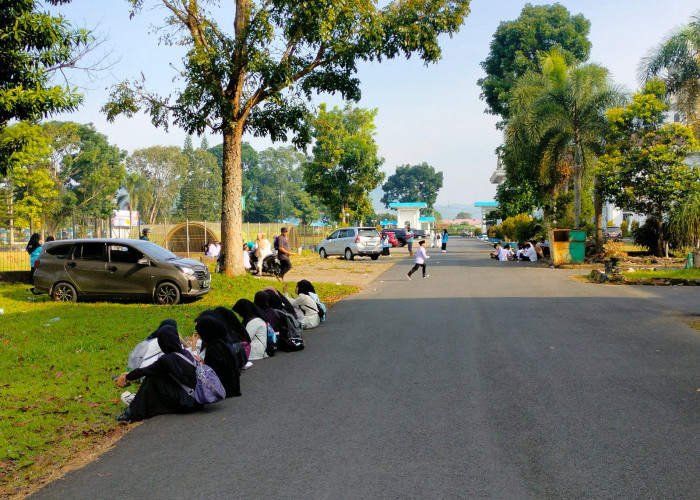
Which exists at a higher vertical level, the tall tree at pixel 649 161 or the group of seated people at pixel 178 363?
the tall tree at pixel 649 161

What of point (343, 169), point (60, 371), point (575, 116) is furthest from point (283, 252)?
point (343, 169)

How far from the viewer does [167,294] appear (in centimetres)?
1574

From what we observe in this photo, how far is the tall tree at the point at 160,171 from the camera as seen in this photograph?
284 feet

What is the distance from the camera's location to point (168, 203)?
91.3 meters

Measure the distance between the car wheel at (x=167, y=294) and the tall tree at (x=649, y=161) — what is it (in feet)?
63.8

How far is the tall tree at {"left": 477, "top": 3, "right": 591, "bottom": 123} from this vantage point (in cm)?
5350

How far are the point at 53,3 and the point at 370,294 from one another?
10.5m

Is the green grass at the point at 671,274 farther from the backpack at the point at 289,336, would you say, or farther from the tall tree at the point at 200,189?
the tall tree at the point at 200,189

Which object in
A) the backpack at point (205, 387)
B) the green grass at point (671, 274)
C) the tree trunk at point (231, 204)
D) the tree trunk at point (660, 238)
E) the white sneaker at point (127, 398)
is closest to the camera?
the backpack at point (205, 387)

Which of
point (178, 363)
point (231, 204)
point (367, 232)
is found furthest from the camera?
point (367, 232)

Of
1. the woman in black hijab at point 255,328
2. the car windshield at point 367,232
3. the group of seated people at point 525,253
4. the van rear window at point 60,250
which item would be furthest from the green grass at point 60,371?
the car windshield at point 367,232

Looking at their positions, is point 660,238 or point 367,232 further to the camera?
point 367,232

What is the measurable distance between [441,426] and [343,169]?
46.5 meters

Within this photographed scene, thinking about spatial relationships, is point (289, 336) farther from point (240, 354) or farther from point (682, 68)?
point (682, 68)
